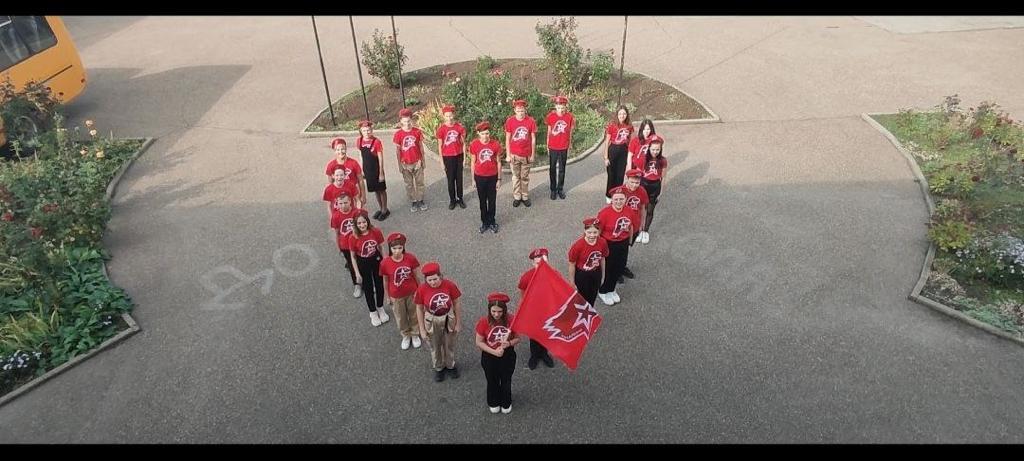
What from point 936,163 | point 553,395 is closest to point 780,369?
point 553,395

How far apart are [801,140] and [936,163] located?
98.9 inches

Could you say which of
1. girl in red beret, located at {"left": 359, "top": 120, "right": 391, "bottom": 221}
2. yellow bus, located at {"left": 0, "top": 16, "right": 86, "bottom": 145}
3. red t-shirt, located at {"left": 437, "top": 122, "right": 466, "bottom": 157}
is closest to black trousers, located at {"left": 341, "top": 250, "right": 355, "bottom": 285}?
girl in red beret, located at {"left": 359, "top": 120, "right": 391, "bottom": 221}

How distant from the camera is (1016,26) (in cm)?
2052

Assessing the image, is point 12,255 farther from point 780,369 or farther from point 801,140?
point 801,140

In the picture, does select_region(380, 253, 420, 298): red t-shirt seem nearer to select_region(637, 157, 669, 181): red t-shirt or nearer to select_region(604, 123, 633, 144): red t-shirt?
select_region(637, 157, 669, 181): red t-shirt

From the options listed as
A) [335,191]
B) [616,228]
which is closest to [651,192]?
[616,228]

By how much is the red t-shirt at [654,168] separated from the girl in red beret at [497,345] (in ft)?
13.0

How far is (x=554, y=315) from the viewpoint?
6387 millimetres

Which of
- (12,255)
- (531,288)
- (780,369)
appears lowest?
(780,369)

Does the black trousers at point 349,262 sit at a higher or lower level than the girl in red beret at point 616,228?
lower

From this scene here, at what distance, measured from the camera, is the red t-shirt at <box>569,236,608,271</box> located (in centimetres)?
732

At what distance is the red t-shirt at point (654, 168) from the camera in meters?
9.34

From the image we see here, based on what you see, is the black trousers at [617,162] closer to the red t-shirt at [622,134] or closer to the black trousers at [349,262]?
the red t-shirt at [622,134]

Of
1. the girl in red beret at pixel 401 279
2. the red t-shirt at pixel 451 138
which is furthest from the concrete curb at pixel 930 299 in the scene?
the red t-shirt at pixel 451 138
